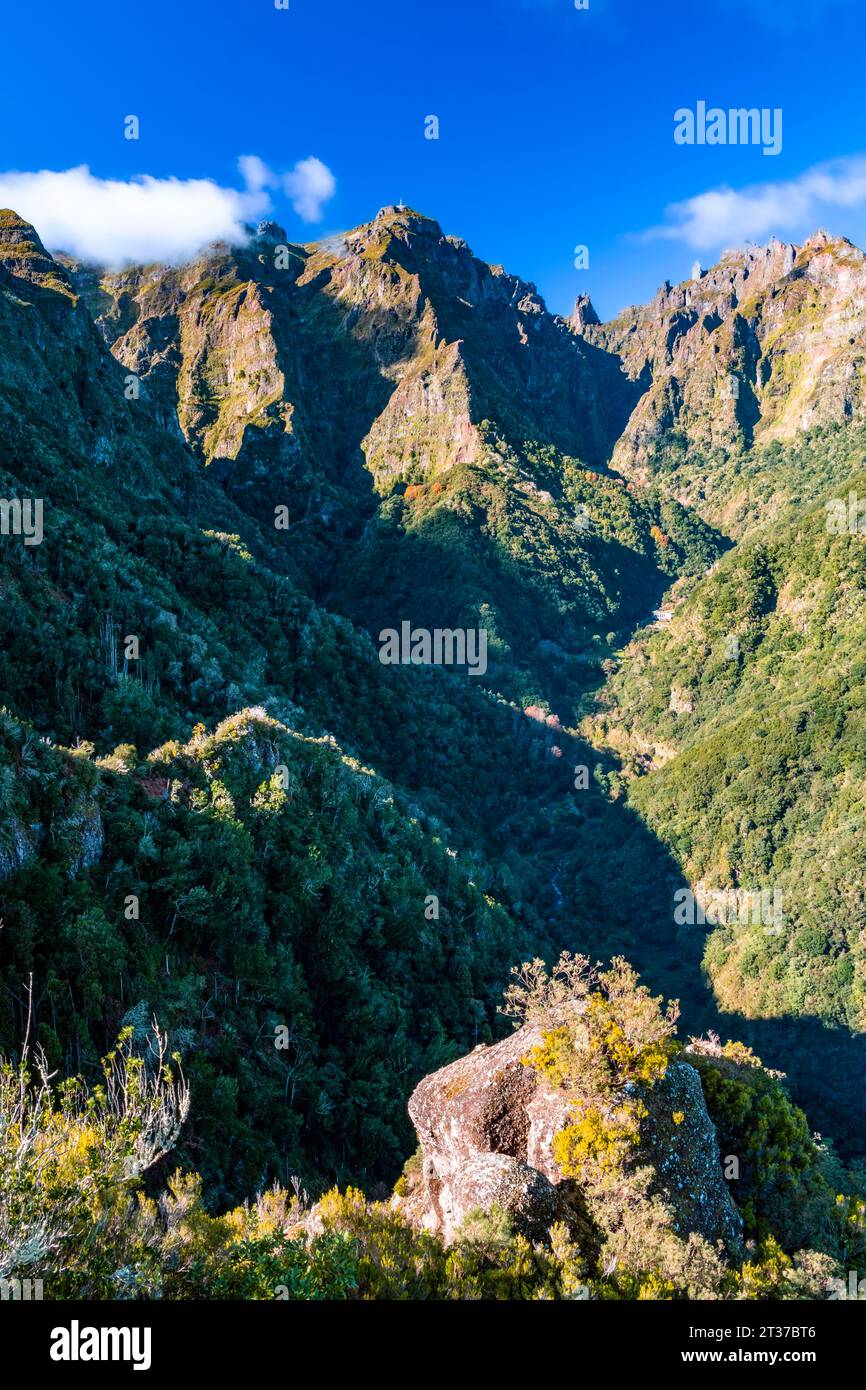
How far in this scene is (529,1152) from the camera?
1529 cm

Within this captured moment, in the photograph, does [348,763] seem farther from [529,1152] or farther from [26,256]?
[26,256]

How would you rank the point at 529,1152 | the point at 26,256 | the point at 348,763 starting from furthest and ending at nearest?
1. the point at 26,256
2. the point at 348,763
3. the point at 529,1152

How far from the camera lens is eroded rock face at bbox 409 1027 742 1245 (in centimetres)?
1385

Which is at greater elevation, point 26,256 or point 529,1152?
point 26,256

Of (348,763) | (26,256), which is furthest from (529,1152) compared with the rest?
(26,256)

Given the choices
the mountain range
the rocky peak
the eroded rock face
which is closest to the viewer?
the eroded rock face

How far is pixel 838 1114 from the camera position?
62344 millimetres

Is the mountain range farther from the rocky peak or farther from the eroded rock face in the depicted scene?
the eroded rock face

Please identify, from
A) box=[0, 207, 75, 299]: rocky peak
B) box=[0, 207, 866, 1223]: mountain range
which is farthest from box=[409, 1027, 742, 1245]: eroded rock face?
box=[0, 207, 75, 299]: rocky peak

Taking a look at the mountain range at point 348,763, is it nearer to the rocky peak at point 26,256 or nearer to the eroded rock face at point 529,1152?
the rocky peak at point 26,256

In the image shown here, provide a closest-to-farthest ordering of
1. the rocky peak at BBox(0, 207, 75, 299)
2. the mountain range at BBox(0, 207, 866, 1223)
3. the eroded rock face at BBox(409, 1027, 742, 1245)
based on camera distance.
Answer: the eroded rock face at BBox(409, 1027, 742, 1245), the mountain range at BBox(0, 207, 866, 1223), the rocky peak at BBox(0, 207, 75, 299)
